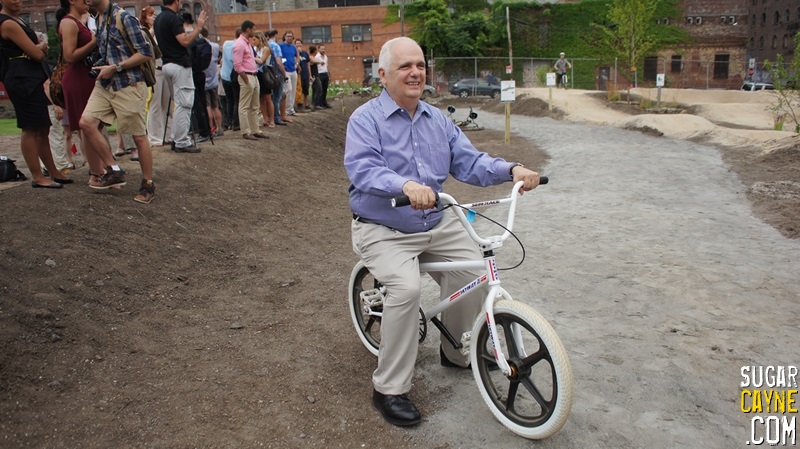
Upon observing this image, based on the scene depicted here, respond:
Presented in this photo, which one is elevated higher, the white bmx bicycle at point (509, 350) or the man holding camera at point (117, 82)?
the man holding camera at point (117, 82)

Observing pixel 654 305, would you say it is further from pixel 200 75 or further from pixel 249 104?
pixel 249 104

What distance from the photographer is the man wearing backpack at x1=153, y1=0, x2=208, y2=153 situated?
27.3 feet

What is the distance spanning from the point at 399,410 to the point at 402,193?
118cm

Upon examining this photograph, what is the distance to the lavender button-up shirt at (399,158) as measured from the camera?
3277 mm

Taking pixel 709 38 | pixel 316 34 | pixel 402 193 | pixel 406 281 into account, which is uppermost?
pixel 316 34

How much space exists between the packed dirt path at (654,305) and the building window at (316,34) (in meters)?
50.3

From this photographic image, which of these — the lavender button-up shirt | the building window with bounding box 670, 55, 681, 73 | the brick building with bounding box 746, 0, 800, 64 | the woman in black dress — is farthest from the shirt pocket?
the building window with bounding box 670, 55, 681, 73

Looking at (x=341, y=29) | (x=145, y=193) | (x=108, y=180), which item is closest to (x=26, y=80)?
(x=108, y=180)

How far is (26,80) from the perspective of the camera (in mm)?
6039

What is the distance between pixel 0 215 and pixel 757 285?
254 inches

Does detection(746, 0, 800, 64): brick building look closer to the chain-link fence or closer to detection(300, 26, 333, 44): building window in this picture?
the chain-link fence

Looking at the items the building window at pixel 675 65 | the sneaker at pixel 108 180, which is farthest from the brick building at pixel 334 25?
the sneaker at pixel 108 180

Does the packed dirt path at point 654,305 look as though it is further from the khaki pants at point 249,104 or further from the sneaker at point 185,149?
the khaki pants at point 249,104

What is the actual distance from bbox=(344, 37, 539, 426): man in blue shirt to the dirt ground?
382 millimetres
